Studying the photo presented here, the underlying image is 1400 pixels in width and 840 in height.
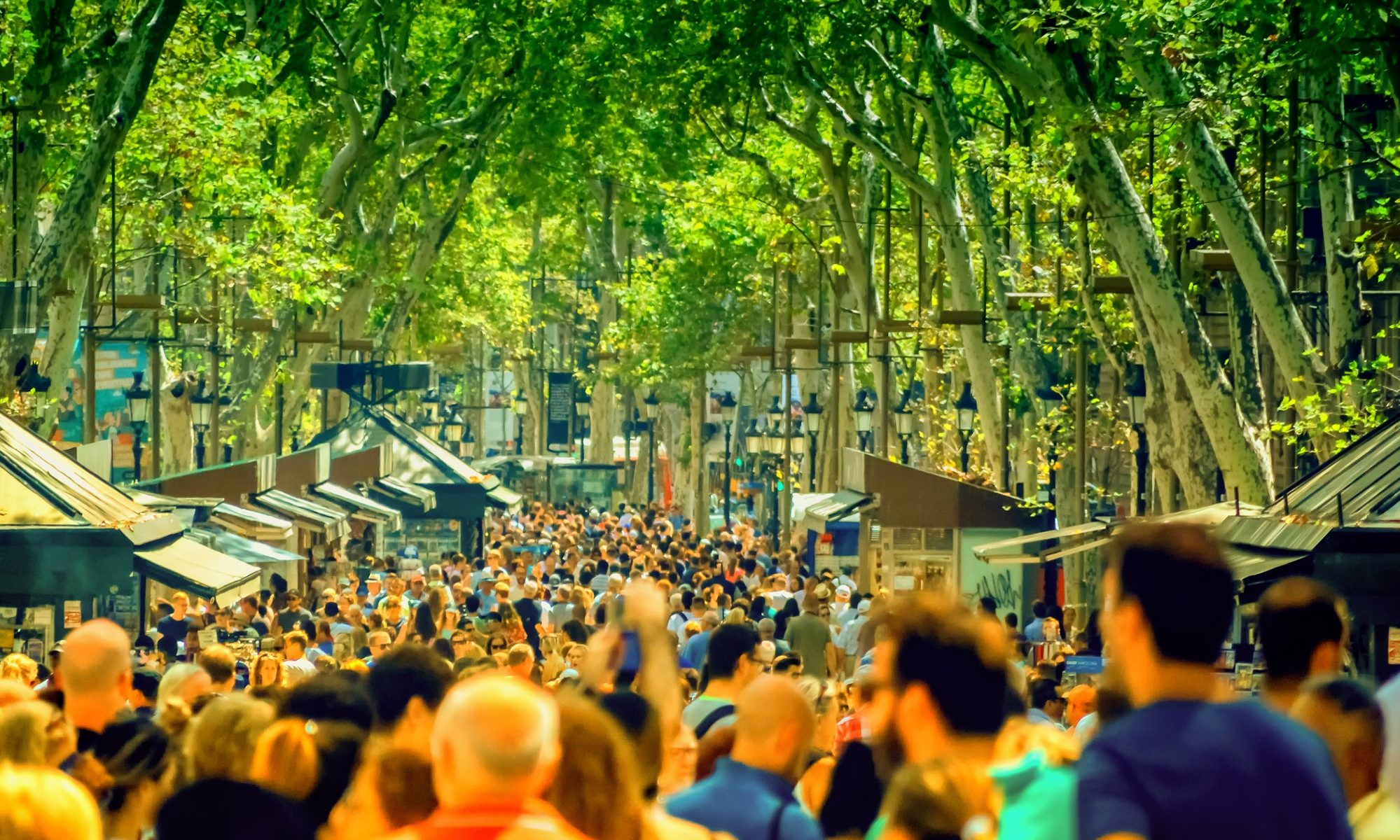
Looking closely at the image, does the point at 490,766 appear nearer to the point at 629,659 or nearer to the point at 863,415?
the point at 629,659

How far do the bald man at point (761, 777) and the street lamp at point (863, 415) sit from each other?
31306mm

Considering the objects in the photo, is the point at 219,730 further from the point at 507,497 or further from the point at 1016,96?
the point at 507,497

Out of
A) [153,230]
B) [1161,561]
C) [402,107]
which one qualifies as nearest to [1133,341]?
[153,230]

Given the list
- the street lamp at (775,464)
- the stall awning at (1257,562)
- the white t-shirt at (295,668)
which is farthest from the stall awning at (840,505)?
the white t-shirt at (295,668)

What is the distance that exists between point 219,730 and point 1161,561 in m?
3.00

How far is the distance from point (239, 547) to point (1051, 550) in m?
7.88

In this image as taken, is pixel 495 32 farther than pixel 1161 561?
Yes

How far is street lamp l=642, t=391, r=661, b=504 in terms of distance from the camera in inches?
2527

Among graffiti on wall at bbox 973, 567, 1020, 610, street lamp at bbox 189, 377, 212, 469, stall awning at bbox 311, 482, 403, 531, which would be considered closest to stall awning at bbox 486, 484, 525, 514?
street lamp at bbox 189, 377, 212, 469

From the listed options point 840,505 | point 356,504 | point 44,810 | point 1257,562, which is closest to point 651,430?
point 356,504

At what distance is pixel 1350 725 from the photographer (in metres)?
5.27

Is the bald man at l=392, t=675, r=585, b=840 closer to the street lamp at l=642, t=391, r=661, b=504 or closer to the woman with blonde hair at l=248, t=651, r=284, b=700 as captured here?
the woman with blonde hair at l=248, t=651, r=284, b=700

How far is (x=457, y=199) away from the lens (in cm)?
3747

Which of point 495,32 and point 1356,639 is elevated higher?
point 495,32
